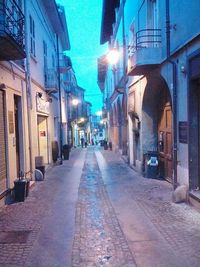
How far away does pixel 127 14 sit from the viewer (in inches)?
611

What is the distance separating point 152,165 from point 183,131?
12.0ft

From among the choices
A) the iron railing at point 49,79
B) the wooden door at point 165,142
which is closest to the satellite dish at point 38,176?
the wooden door at point 165,142

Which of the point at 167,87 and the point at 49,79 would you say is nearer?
the point at 167,87

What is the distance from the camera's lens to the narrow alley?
15.7 ft

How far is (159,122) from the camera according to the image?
1223 cm

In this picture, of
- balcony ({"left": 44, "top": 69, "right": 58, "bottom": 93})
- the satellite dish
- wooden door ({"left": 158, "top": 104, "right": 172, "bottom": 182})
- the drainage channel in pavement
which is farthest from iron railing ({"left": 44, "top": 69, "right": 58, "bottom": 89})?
the drainage channel in pavement

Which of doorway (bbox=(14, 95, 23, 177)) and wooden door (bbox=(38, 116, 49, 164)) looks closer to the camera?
doorway (bbox=(14, 95, 23, 177))

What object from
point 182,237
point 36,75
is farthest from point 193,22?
point 36,75

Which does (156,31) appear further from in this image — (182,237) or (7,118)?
(182,237)

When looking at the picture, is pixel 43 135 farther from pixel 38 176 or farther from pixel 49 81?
pixel 38 176

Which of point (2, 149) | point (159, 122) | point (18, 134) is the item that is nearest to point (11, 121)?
point (2, 149)

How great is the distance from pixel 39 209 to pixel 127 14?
10815 millimetres

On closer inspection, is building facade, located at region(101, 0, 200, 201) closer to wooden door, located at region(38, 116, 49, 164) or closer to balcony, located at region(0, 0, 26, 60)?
balcony, located at region(0, 0, 26, 60)

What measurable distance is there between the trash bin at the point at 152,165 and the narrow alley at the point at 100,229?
1828 millimetres
